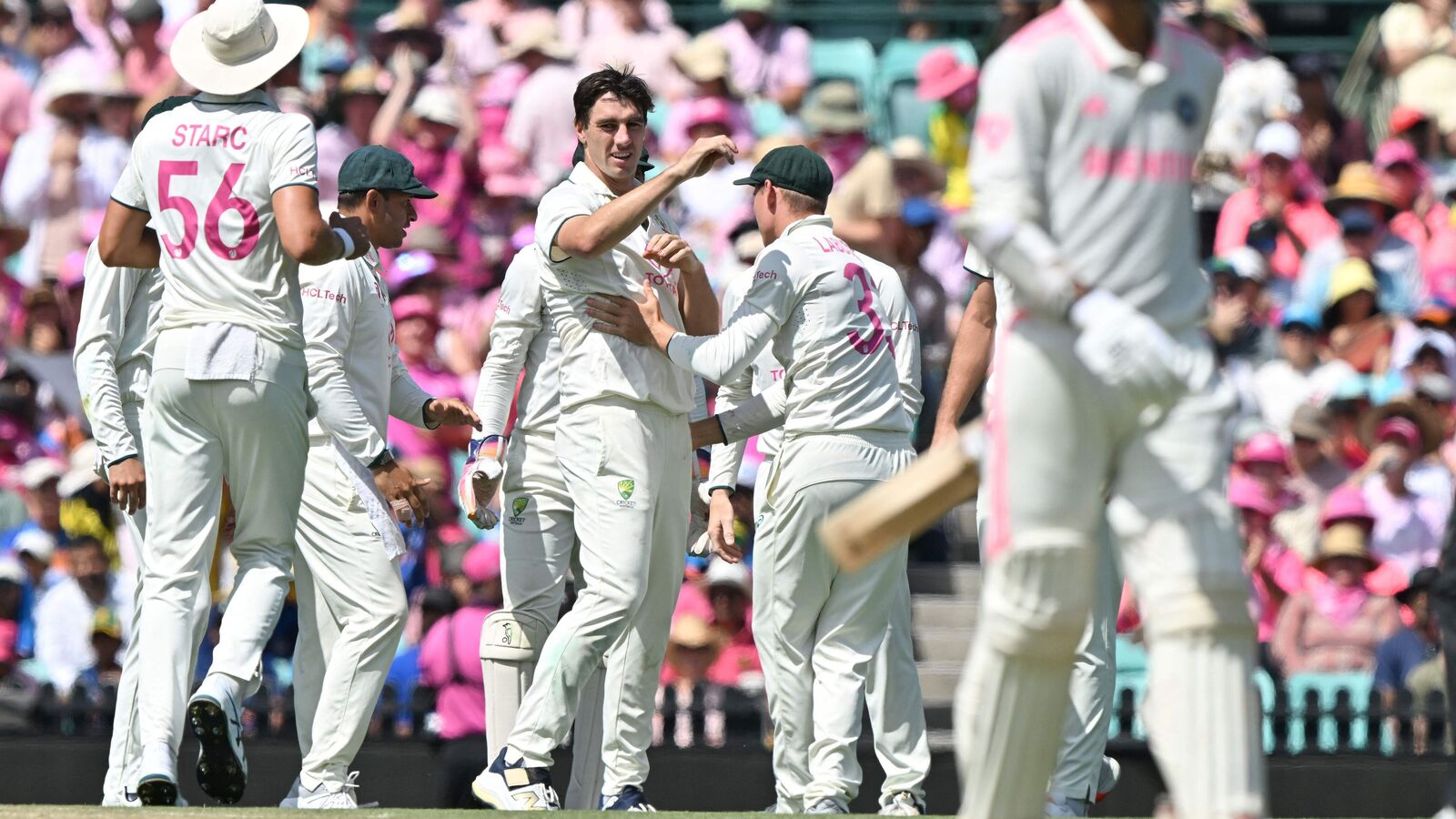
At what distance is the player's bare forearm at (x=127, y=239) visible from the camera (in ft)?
25.2

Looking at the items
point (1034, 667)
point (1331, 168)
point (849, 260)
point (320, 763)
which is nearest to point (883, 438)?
point (849, 260)

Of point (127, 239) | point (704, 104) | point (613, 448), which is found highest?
point (704, 104)

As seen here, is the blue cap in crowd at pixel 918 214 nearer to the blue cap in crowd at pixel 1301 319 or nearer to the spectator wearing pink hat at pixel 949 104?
the spectator wearing pink hat at pixel 949 104

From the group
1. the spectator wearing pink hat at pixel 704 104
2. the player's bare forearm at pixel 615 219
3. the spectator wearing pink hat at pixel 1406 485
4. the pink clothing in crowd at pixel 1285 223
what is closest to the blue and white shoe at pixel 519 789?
the player's bare forearm at pixel 615 219

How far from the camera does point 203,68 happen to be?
7570mm

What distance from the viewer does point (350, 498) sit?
8.47 meters

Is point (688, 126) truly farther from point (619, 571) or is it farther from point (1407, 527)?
point (619, 571)

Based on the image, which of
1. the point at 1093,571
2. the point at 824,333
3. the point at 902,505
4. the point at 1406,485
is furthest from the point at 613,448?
the point at 1406,485

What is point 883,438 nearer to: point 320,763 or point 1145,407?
point 320,763

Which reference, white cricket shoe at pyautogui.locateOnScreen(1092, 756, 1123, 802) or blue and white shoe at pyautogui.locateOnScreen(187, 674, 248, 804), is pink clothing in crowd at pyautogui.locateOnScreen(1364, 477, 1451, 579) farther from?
blue and white shoe at pyautogui.locateOnScreen(187, 674, 248, 804)

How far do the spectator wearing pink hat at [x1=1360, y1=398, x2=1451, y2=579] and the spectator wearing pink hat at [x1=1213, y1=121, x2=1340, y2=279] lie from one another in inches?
75.1

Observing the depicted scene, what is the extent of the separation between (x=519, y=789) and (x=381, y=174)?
2415 millimetres

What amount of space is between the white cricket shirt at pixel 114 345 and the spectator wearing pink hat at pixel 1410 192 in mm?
8323

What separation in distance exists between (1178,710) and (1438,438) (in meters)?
7.86
